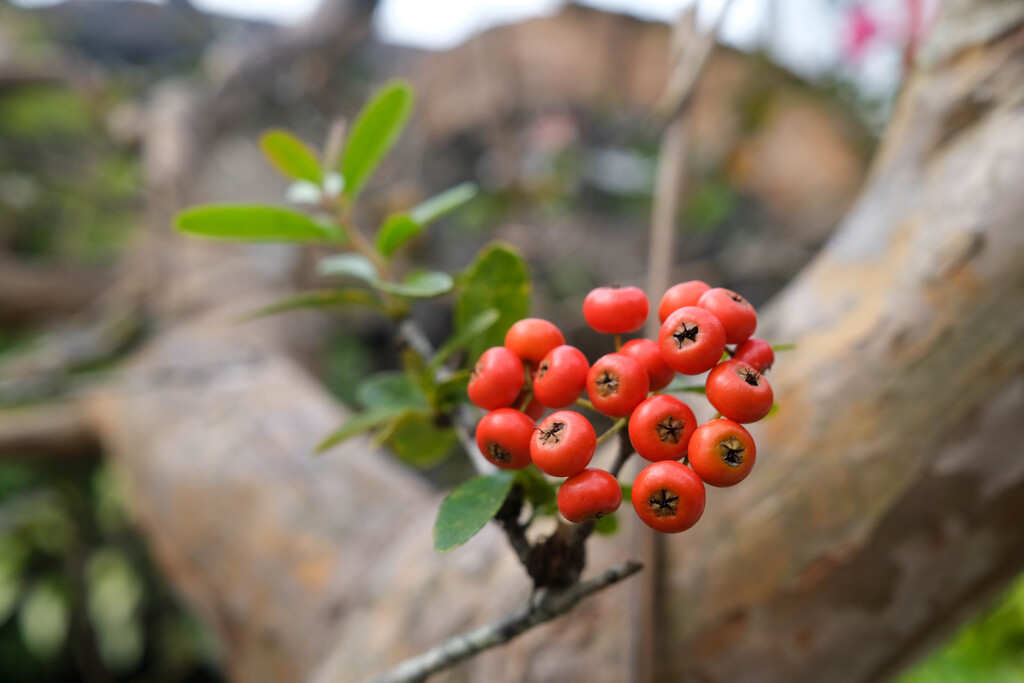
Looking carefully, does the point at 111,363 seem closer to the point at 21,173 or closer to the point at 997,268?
the point at 21,173

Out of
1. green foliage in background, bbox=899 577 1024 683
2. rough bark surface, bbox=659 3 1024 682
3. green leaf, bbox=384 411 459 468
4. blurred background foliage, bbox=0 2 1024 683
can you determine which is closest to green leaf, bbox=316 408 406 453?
green leaf, bbox=384 411 459 468

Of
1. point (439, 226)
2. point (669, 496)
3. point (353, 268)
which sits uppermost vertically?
point (669, 496)

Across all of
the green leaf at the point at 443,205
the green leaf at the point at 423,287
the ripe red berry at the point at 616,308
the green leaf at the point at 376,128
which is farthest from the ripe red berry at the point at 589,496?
the green leaf at the point at 376,128

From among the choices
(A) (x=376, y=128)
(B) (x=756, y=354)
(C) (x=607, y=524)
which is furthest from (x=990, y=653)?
(A) (x=376, y=128)

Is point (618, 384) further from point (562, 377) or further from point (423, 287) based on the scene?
point (423, 287)

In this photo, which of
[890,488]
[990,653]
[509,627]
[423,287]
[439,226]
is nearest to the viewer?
[509,627]

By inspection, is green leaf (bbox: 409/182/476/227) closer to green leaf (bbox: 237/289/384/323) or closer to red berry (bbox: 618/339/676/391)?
green leaf (bbox: 237/289/384/323)

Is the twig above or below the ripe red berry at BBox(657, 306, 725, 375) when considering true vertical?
below
